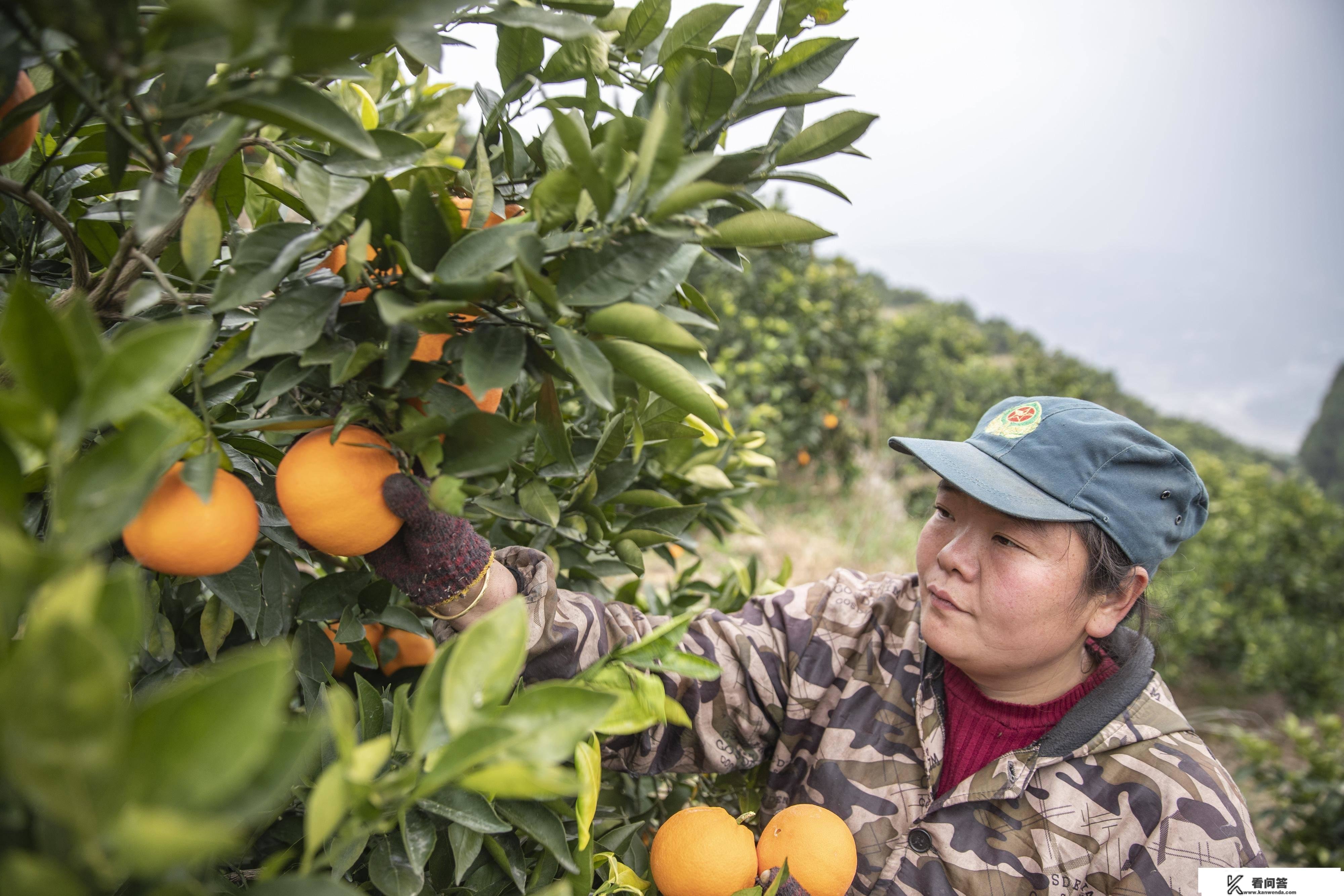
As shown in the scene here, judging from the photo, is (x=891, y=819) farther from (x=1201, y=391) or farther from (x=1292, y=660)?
(x=1201, y=391)

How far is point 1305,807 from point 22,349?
360 centimetres

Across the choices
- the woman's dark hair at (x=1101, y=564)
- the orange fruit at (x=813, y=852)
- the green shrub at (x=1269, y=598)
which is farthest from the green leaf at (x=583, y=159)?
the green shrub at (x=1269, y=598)

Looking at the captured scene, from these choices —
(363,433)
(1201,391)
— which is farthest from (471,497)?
→ (1201,391)

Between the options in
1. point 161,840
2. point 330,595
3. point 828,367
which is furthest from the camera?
point 828,367

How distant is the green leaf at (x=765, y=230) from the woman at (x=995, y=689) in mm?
520

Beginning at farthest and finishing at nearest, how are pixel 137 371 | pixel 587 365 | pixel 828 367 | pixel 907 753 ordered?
pixel 828 367, pixel 907 753, pixel 587 365, pixel 137 371

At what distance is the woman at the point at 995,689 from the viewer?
1080mm

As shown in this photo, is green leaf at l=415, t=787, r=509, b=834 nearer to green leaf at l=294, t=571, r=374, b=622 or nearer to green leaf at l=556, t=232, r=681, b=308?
green leaf at l=294, t=571, r=374, b=622

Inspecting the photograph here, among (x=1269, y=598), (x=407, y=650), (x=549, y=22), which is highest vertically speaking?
(x=549, y=22)

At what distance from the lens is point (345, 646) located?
1.07 m

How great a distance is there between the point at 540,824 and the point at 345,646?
0.48m

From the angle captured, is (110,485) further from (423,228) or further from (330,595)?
(330,595)

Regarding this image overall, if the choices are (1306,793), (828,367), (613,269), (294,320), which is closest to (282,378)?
(294,320)

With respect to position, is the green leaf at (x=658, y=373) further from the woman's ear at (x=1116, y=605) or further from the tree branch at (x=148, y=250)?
the woman's ear at (x=1116, y=605)
